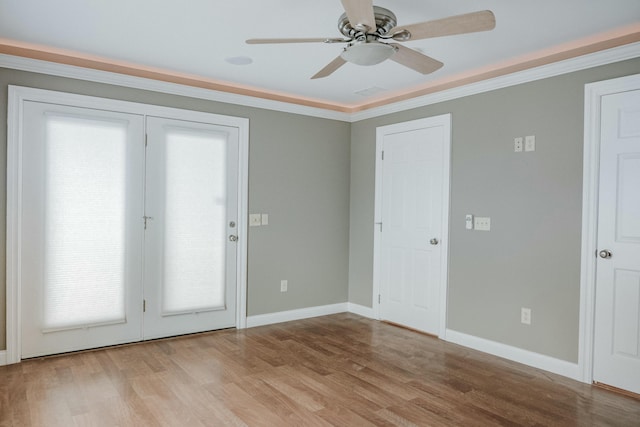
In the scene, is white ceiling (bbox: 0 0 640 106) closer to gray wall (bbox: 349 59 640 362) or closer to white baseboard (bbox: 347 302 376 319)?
gray wall (bbox: 349 59 640 362)

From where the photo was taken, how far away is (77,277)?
3656mm

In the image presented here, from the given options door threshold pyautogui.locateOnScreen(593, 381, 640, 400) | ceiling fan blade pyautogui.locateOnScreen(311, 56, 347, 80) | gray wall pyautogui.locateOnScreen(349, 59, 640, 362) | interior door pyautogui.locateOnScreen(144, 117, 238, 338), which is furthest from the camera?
interior door pyautogui.locateOnScreen(144, 117, 238, 338)

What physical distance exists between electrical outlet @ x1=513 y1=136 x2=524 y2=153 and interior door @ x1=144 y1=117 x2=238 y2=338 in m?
2.57

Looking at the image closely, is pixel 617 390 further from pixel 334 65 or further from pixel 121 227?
pixel 121 227

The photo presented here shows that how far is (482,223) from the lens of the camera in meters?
3.92

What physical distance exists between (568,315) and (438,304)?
1185 mm

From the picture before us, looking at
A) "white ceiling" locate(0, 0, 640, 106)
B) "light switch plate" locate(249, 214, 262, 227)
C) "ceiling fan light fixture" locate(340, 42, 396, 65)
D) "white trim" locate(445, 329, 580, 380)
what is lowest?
"white trim" locate(445, 329, 580, 380)

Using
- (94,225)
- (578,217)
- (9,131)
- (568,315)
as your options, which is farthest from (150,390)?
(578,217)

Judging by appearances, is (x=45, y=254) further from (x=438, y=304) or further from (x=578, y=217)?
(x=578, y=217)

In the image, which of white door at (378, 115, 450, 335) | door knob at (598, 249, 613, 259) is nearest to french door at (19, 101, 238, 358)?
white door at (378, 115, 450, 335)

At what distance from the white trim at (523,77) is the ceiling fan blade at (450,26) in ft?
4.98

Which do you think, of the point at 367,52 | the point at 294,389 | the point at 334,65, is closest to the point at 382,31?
the point at 367,52

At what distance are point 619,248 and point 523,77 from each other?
Answer: 4.92ft

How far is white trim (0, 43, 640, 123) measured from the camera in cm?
317
